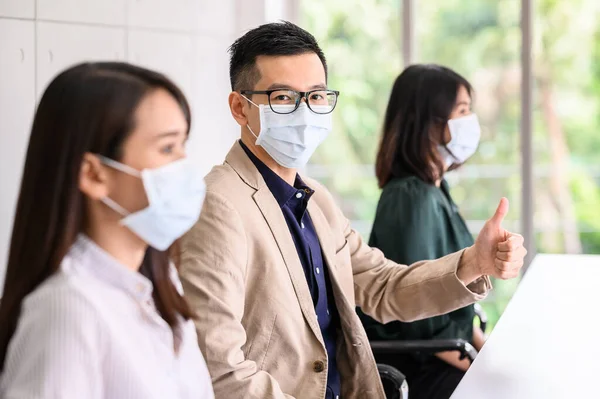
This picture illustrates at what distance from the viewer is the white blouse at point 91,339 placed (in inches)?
39.9

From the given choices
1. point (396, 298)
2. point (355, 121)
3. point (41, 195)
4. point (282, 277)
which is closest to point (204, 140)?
point (355, 121)

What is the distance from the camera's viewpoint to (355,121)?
14.5 feet

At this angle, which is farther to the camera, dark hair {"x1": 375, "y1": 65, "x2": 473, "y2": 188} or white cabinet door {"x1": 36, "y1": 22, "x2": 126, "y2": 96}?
dark hair {"x1": 375, "y1": 65, "x2": 473, "y2": 188}

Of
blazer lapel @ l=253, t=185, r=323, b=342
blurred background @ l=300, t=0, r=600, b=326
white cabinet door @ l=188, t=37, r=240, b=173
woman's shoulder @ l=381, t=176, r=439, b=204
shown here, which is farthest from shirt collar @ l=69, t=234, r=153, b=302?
blurred background @ l=300, t=0, r=600, b=326

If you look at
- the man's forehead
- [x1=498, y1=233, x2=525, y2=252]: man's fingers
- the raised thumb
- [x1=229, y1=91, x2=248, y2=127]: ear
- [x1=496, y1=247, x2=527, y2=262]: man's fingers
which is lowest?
[x1=496, y1=247, x2=527, y2=262]: man's fingers

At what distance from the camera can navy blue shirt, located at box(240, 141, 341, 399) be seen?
1869 mm

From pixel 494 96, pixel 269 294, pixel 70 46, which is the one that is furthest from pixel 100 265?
pixel 494 96

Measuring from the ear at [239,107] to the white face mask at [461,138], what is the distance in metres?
0.96

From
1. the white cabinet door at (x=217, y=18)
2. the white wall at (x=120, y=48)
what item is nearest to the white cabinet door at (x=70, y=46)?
the white wall at (x=120, y=48)

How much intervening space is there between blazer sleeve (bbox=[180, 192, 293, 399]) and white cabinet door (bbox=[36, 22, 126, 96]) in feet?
2.72

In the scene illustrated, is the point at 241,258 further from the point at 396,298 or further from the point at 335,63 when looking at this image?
the point at 335,63

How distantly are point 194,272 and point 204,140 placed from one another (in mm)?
1898

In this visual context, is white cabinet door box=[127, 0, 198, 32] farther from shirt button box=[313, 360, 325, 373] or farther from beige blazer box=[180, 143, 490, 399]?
shirt button box=[313, 360, 325, 373]

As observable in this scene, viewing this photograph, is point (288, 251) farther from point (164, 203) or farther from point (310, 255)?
point (164, 203)
